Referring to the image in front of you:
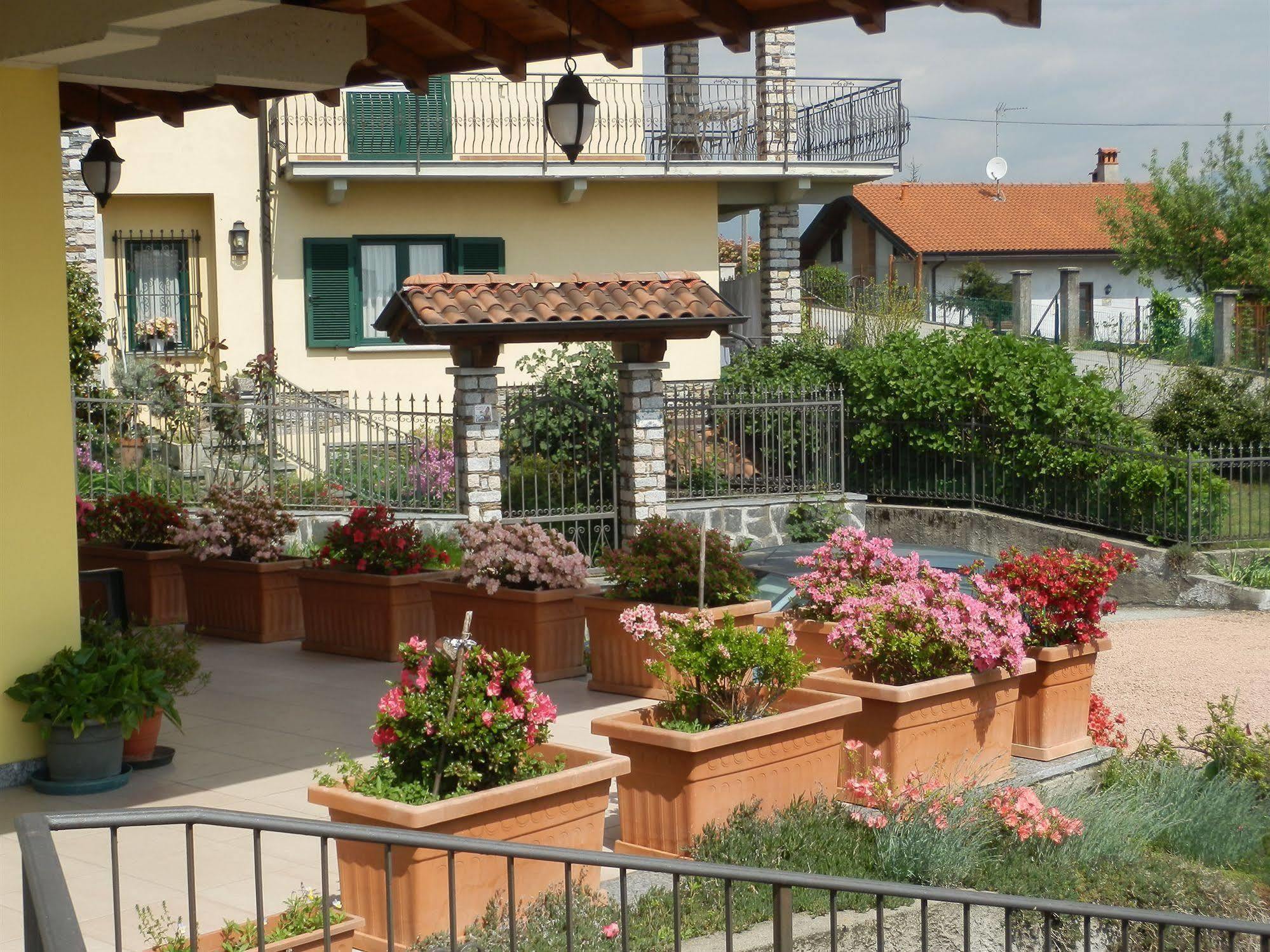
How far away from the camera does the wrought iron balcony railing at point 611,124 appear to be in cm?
2091

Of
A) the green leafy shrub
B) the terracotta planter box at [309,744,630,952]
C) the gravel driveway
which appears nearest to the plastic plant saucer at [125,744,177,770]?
the terracotta planter box at [309,744,630,952]

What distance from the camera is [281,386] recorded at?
20.3 metres

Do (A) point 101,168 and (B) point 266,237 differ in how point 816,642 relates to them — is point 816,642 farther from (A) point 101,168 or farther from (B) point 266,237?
(B) point 266,237

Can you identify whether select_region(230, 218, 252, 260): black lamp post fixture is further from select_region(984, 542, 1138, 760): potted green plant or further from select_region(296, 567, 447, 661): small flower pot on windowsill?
select_region(984, 542, 1138, 760): potted green plant

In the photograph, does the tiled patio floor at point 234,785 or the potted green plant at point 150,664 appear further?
the potted green plant at point 150,664

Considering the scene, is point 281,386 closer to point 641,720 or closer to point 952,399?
point 952,399

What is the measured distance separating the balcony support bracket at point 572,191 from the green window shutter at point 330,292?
323 cm

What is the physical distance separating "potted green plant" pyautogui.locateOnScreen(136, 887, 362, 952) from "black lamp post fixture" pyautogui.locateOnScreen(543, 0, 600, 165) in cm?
427

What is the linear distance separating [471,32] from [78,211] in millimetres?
11643

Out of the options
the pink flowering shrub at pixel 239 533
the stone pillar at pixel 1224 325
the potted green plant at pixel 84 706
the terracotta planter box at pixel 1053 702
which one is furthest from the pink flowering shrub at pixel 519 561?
the stone pillar at pixel 1224 325

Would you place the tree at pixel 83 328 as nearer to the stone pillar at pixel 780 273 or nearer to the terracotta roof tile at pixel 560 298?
the terracotta roof tile at pixel 560 298


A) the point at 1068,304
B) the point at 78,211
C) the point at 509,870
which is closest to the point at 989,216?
the point at 1068,304

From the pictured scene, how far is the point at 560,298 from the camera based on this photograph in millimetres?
12734

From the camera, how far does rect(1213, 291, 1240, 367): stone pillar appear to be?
3094 centimetres
